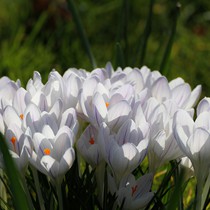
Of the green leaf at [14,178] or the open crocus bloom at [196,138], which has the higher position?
the green leaf at [14,178]

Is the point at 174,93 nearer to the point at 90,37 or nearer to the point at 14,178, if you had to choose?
the point at 14,178

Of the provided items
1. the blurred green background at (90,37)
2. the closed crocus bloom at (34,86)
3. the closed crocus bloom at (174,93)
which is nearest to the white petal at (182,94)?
the closed crocus bloom at (174,93)

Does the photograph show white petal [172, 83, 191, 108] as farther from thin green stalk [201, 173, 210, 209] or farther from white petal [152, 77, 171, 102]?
thin green stalk [201, 173, 210, 209]

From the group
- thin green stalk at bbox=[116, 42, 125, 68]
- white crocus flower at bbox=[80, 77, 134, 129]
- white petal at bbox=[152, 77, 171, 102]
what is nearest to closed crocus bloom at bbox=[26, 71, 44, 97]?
white crocus flower at bbox=[80, 77, 134, 129]

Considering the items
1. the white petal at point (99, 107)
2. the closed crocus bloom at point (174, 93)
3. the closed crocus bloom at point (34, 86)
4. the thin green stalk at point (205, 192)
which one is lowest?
the thin green stalk at point (205, 192)

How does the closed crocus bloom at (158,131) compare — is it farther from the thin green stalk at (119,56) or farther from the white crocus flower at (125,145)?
the thin green stalk at (119,56)

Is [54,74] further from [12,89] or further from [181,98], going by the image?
[181,98]

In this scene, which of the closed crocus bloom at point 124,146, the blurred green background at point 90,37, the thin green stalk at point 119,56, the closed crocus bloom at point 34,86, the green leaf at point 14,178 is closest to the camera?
the green leaf at point 14,178
